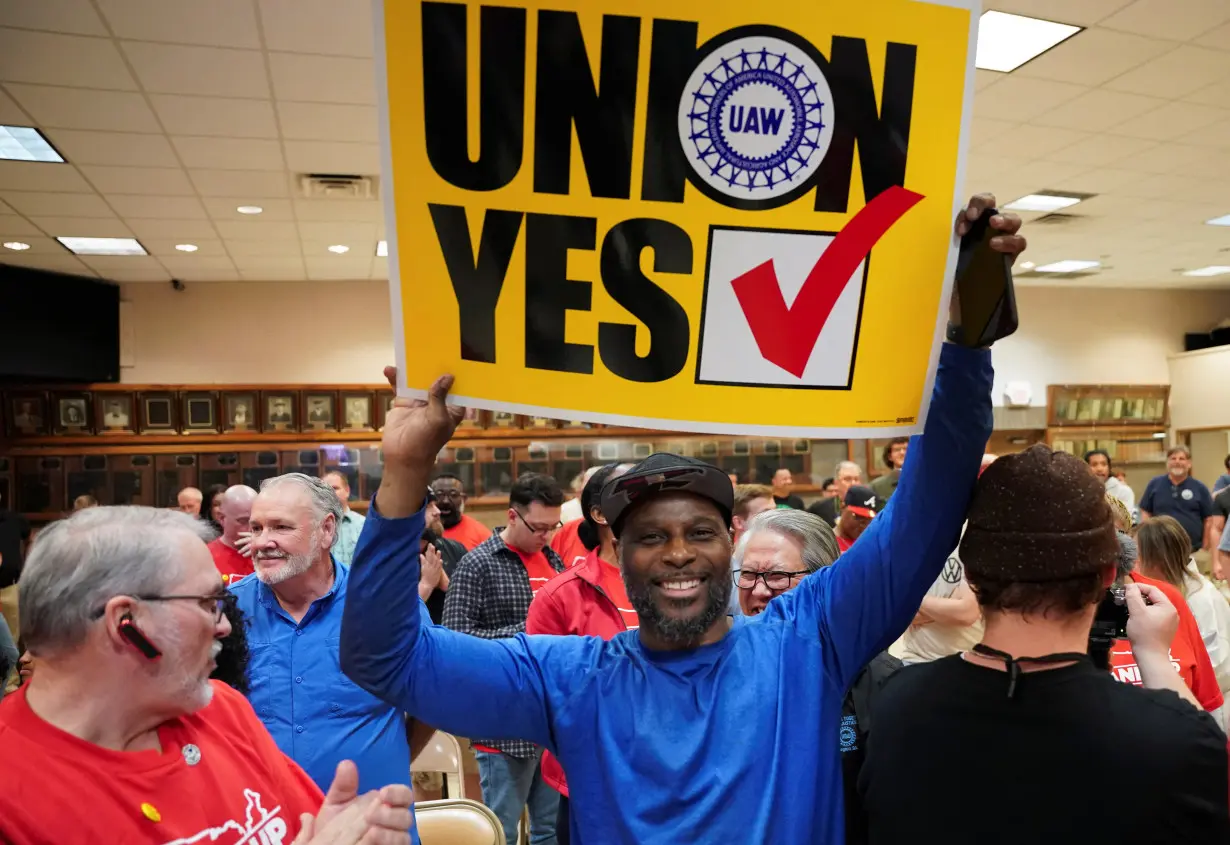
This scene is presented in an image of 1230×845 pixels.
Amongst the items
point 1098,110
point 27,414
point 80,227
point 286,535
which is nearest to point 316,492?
point 286,535

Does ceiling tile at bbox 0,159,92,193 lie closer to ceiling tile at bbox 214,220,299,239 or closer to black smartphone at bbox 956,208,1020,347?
ceiling tile at bbox 214,220,299,239

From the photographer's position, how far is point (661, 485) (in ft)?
5.14

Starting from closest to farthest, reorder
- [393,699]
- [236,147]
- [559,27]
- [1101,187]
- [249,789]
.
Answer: [559,27] < [393,699] < [249,789] < [236,147] < [1101,187]

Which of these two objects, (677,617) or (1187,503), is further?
(1187,503)

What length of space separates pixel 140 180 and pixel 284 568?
5.17 meters

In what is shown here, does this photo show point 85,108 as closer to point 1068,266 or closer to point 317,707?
point 317,707

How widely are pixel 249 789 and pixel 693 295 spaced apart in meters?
1.08

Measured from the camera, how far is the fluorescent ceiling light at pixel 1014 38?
184 inches

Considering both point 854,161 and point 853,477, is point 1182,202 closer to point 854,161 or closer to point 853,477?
point 853,477

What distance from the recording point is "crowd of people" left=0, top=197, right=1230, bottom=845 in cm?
119

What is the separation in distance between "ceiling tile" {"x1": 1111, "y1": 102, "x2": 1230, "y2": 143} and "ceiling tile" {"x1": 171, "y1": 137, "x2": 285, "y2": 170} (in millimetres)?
5760

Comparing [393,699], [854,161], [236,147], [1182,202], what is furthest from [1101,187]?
[393,699]

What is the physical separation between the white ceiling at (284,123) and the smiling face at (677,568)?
356 cm

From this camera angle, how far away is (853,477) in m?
7.94
